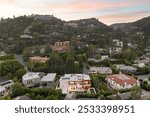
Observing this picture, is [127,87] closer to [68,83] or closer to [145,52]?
[68,83]

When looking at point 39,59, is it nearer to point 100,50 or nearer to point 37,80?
point 37,80

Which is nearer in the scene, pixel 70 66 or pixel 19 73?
pixel 19 73

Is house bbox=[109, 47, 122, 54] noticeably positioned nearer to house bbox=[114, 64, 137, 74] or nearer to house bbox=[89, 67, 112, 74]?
A: house bbox=[114, 64, 137, 74]

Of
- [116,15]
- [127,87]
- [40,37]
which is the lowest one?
[127,87]

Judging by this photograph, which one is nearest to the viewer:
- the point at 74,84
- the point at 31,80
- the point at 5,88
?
the point at 5,88

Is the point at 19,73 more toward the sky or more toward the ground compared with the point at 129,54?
more toward the ground

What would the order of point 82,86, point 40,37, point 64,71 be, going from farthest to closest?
1. point 40,37
2. point 64,71
3. point 82,86

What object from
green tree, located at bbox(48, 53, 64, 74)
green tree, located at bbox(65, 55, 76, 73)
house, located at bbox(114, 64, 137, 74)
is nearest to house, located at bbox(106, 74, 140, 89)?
house, located at bbox(114, 64, 137, 74)

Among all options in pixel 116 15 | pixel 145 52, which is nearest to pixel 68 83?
pixel 116 15

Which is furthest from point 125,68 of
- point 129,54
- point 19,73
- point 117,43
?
point 19,73
